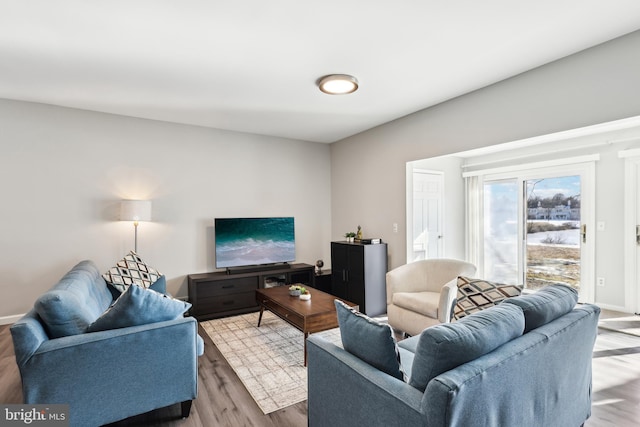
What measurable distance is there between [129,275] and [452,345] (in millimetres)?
3407

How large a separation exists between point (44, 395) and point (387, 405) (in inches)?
71.0

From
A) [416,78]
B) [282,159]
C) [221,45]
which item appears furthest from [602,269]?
[221,45]

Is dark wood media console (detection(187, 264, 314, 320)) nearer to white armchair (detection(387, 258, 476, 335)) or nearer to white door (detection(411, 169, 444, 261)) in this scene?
white armchair (detection(387, 258, 476, 335))

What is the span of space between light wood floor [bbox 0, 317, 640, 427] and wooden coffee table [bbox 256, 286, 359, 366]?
2.09ft

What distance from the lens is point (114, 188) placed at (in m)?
3.98

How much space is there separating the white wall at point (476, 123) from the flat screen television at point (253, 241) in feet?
3.62

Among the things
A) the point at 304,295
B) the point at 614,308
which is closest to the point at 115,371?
the point at 304,295

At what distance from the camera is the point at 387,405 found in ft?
4.16

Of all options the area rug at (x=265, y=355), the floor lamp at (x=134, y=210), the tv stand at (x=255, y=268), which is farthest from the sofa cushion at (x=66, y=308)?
the tv stand at (x=255, y=268)

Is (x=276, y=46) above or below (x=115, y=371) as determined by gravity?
above

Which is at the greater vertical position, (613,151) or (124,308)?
(613,151)

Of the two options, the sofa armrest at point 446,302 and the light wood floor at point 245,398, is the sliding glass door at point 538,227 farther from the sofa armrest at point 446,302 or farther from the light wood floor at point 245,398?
the sofa armrest at point 446,302

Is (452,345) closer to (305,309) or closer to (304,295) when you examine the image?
(305,309)

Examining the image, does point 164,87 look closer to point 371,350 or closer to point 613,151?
point 371,350
